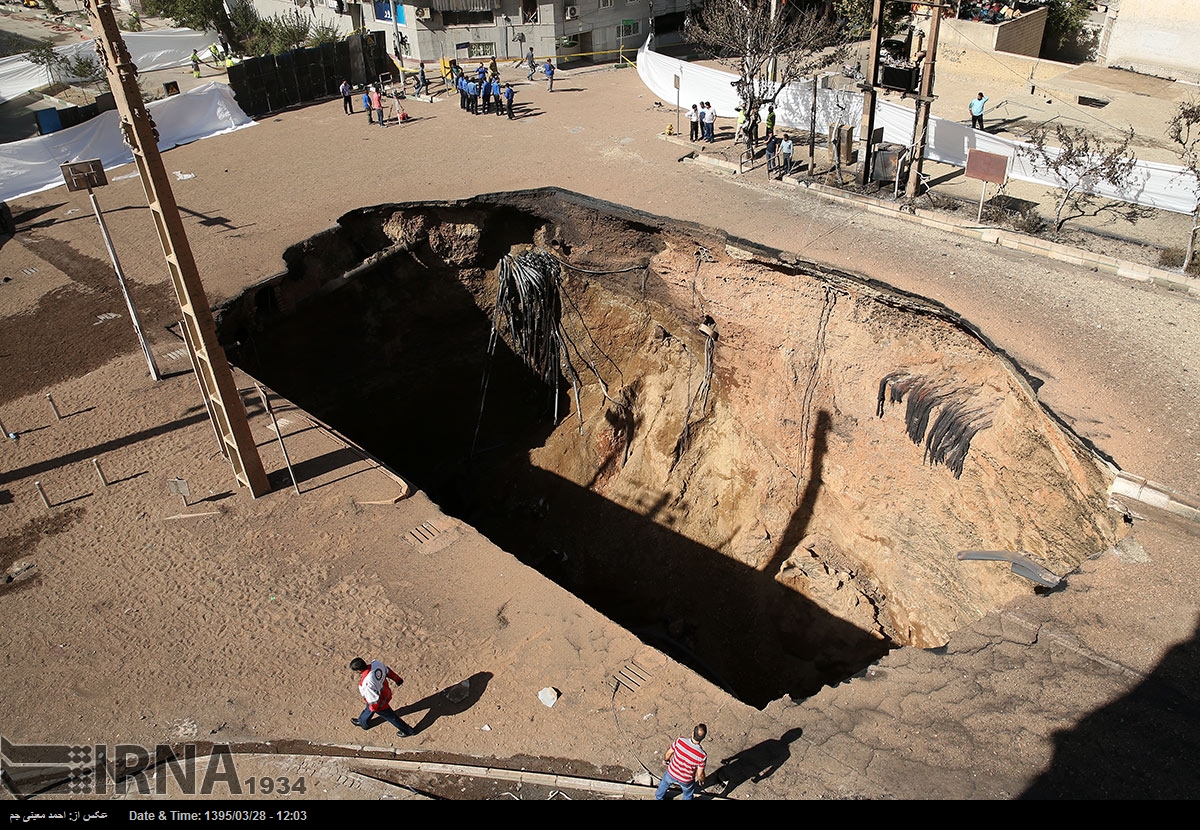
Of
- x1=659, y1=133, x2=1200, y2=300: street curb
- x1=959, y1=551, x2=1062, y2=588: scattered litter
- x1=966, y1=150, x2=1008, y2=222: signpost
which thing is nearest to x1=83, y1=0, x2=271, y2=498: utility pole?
x1=959, y1=551, x2=1062, y2=588: scattered litter

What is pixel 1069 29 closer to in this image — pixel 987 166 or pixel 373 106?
pixel 987 166

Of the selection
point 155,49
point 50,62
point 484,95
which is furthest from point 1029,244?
point 155,49

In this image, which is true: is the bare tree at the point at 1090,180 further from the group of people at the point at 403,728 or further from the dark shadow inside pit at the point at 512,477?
the group of people at the point at 403,728

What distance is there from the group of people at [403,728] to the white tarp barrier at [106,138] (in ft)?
54.1

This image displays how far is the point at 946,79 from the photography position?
25281mm

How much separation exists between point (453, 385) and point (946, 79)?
18779 mm

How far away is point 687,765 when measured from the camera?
663 cm

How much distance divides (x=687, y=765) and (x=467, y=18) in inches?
1117

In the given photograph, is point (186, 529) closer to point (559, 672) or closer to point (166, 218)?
point (166, 218)

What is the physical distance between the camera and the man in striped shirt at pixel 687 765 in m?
6.61

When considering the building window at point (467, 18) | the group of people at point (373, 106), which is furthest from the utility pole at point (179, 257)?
the building window at point (467, 18)

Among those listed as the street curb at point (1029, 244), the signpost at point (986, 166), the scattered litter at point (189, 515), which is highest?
the signpost at point (986, 166)

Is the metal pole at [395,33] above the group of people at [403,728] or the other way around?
above
